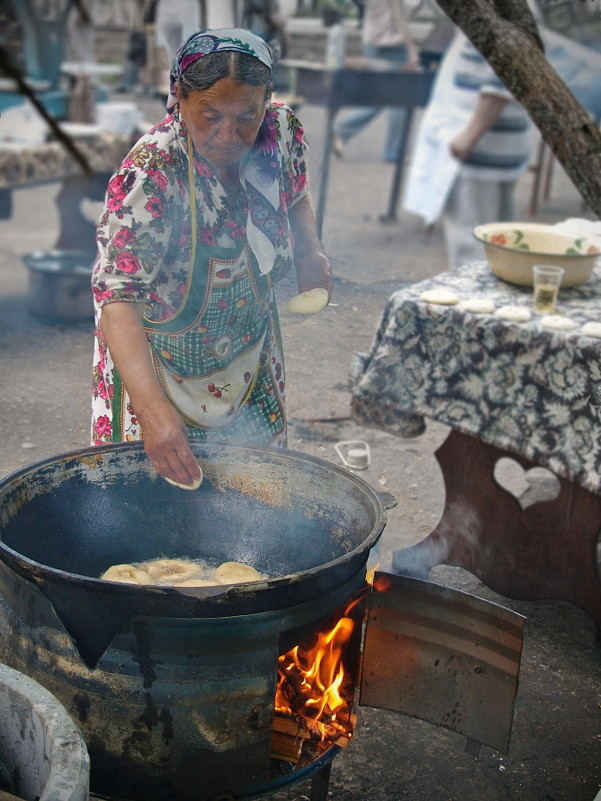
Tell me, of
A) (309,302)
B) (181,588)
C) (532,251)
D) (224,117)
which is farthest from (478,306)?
(181,588)

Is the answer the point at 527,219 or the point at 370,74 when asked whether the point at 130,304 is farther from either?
the point at 527,219

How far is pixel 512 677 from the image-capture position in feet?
7.34

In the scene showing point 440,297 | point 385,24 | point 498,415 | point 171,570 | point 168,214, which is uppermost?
point 385,24

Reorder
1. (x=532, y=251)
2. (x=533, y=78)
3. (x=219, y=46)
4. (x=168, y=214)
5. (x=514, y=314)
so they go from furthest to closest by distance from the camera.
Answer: (x=532, y=251) < (x=514, y=314) < (x=533, y=78) < (x=168, y=214) < (x=219, y=46)

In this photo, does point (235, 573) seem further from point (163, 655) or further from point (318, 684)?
point (163, 655)

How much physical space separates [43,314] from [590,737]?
15.9 feet

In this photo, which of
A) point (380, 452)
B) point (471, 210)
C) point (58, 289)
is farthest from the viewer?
point (471, 210)

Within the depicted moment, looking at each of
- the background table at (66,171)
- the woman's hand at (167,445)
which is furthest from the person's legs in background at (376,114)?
the woman's hand at (167,445)

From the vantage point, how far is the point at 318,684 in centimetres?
219

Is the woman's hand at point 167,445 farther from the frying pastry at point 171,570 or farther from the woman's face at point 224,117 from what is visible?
the woman's face at point 224,117

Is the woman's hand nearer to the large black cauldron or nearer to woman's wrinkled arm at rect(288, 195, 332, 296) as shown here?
the large black cauldron

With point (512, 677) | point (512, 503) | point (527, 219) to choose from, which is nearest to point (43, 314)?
point (512, 503)

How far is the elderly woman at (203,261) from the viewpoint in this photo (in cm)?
220

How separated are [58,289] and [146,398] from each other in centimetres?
440
